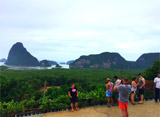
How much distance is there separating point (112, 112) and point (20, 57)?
172827 millimetres

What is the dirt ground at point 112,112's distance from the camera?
13.8ft

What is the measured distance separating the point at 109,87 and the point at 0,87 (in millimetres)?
17904

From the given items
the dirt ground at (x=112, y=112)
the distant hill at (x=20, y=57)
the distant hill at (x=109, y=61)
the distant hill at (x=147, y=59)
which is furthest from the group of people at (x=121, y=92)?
the distant hill at (x=20, y=57)

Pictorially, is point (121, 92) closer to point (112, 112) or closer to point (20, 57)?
point (112, 112)

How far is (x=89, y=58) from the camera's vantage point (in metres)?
139

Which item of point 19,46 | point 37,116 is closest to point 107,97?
point 37,116

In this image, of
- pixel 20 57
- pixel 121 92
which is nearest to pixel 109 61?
pixel 20 57

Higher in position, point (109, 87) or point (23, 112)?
point (109, 87)

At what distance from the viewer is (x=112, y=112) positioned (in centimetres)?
439

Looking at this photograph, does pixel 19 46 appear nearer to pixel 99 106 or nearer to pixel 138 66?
pixel 138 66

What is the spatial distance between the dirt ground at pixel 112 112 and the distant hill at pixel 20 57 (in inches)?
6541

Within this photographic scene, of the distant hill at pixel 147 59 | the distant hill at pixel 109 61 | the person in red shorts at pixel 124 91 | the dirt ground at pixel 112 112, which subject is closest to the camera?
the person in red shorts at pixel 124 91

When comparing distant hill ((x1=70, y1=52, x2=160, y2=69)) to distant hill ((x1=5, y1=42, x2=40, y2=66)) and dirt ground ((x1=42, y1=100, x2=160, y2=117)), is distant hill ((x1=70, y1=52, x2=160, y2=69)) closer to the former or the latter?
distant hill ((x1=5, y1=42, x2=40, y2=66))

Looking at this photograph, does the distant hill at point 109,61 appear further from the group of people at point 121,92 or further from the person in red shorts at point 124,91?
the person in red shorts at point 124,91
